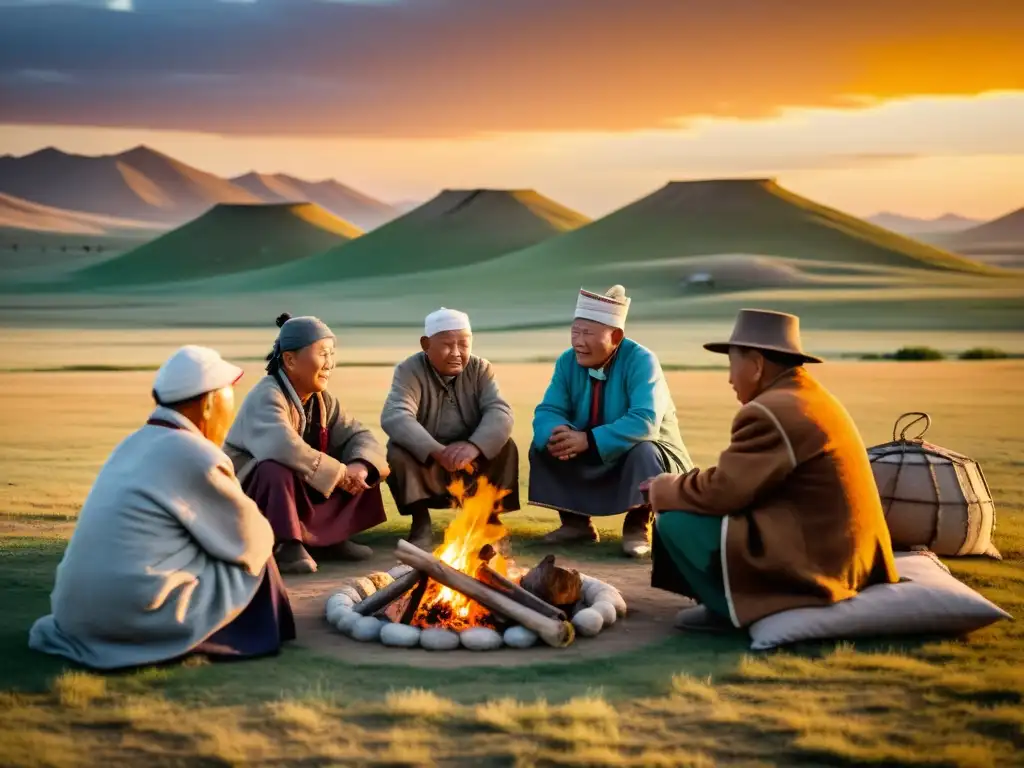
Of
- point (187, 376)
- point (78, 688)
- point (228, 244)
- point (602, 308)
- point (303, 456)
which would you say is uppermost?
point (228, 244)

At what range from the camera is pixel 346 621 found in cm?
582

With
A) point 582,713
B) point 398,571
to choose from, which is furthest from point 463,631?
point 398,571

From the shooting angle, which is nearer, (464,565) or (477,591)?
(477,591)

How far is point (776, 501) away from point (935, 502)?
2.15 metres

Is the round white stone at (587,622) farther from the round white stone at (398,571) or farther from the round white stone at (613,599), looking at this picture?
the round white stone at (398,571)

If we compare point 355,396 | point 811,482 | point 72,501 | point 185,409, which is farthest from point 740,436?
point 355,396

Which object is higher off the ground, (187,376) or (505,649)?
(187,376)

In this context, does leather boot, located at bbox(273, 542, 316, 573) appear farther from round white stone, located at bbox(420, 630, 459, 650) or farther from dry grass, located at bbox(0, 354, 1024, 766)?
round white stone, located at bbox(420, 630, 459, 650)

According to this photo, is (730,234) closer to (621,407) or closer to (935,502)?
(621,407)

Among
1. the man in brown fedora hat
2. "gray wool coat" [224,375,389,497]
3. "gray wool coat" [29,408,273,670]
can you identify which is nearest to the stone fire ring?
the man in brown fedora hat

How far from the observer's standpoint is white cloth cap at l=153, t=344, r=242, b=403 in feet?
17.0

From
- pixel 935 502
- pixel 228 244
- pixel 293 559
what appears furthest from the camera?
pixel 228 244

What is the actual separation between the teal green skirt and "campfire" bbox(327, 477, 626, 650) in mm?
389

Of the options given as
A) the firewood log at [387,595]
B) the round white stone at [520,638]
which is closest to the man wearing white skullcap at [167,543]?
the firewood log at [387,595]
